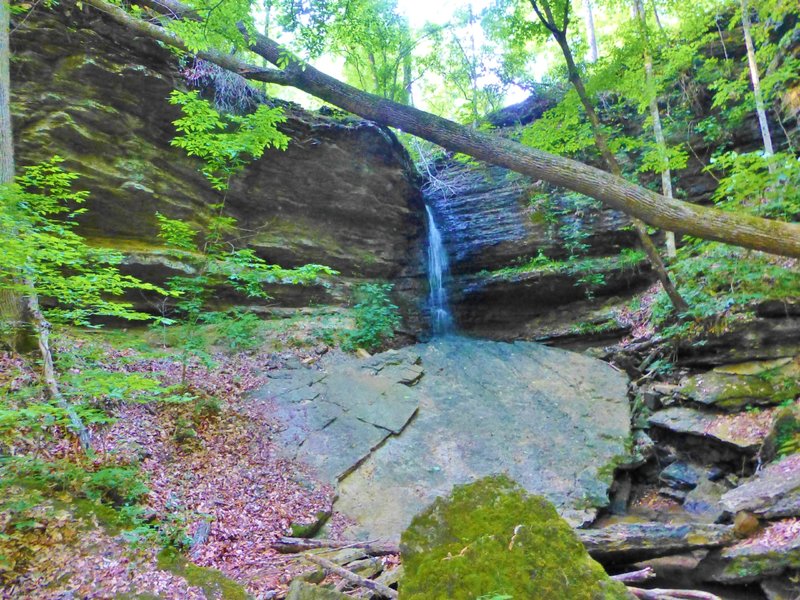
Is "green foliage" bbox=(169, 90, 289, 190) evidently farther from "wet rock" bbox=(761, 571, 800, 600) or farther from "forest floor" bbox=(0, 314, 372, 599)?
"wet rock" bbox=(761, 571, 800, 600)

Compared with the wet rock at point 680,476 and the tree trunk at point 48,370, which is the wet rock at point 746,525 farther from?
the tree trunk at point 48,370

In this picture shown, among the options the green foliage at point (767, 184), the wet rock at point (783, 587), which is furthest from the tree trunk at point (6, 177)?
the green foliage at point (767, 184)

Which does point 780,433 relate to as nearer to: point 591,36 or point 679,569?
point 679,569

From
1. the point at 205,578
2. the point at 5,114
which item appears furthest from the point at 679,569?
the point at 5,114

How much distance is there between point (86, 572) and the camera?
3150 mm

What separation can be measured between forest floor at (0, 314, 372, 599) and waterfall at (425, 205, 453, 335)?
7.63 metres

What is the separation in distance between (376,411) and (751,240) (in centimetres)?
570

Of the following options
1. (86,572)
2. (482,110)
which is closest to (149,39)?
(86,572)

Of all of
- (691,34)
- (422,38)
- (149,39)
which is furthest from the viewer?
(422,38)

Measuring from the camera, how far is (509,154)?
578 centimetres

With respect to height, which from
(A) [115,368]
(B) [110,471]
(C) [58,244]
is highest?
(C) [58,244]

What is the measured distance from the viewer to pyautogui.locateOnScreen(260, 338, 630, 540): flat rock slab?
→ 5969 millimetres

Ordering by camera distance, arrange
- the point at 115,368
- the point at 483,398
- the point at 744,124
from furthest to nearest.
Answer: the point at 744,124 → the point at 483,398 → the point at 115,368

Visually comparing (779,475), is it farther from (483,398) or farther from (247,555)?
(247,555)
